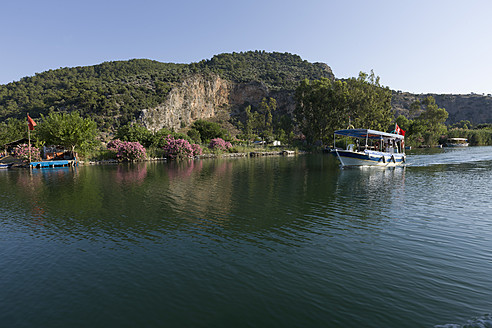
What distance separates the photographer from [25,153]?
173ft

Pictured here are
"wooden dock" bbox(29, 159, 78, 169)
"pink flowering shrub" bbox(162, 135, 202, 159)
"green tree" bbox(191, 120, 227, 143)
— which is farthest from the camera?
"green tree" bbox(191, 120, 227, 143)

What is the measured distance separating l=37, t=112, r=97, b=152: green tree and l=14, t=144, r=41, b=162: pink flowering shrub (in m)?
3.56

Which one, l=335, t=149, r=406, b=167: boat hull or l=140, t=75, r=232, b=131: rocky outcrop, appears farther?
l=140, t=75, r=232, b=131: rocky outcrop

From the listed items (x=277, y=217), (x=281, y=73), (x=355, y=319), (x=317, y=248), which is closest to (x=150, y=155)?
(x=277, y=217)

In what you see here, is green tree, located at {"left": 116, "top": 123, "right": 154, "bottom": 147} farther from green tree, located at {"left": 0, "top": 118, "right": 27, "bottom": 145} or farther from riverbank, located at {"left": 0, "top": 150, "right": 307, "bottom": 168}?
green tree, located at {"left": 0, "top": 118, "right": 27, "bottom": 145}

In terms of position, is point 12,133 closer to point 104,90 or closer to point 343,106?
point 104,90

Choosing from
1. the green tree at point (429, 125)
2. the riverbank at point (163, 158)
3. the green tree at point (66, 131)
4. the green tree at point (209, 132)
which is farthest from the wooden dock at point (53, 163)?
the green tree at point (429, 125)

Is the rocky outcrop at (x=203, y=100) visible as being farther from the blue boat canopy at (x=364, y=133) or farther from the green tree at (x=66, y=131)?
the blue boat canopy at (x=364, y=133)

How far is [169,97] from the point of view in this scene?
120 meters

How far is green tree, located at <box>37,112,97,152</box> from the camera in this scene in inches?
2121

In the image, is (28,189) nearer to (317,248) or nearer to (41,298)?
(41,298)

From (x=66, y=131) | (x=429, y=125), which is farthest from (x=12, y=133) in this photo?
(x=429, y=125)

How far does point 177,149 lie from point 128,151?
1123 cm

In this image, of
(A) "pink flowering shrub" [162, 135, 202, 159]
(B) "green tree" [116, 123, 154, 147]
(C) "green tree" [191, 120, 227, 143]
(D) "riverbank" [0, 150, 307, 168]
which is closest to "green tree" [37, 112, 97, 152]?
(D) "riverbank" [0, 150, 307, 168]
